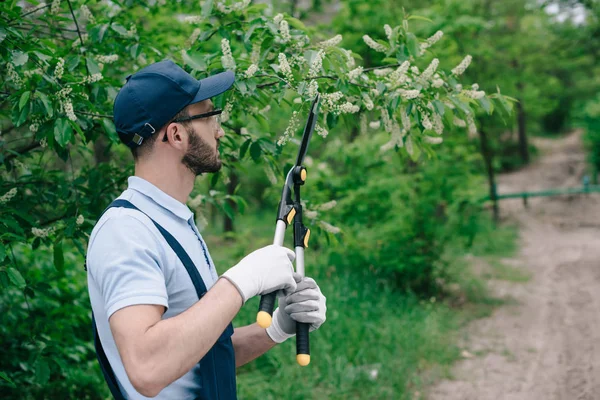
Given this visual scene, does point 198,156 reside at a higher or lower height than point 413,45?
lower

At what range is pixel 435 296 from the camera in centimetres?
758

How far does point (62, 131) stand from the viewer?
94.7 inches

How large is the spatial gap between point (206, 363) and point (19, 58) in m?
1.51

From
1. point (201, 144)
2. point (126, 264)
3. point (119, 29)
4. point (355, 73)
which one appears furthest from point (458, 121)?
point (126, 264)

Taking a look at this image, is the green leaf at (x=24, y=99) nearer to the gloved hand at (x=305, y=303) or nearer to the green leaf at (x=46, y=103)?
the green leaf at (x=46, y=103)

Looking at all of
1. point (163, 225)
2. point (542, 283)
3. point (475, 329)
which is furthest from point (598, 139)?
point (163, 225)

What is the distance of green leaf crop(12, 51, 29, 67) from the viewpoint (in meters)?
2.24

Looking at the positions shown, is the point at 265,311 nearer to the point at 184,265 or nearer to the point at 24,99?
the point at 184,265

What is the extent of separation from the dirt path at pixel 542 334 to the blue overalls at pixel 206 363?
371 centimetres

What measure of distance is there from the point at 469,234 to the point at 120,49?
583cm

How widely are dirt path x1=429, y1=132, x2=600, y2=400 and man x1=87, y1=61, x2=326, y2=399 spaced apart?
3808 mm

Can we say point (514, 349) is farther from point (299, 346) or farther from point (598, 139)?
point (598, 139)

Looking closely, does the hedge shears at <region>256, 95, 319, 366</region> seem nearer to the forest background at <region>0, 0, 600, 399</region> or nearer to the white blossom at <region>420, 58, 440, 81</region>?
the forest background at <region>0, 0, 600, 399</region>

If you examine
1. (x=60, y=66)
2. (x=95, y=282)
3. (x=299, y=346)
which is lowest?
(x=299, y=346)
